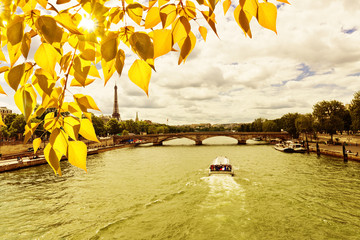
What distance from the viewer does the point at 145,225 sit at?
39.2 feet

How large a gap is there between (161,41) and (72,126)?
0.47 metres

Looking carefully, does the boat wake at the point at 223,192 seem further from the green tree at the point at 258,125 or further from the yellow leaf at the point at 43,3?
the green tree at the point at 258,125

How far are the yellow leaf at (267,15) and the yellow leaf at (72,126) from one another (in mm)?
746

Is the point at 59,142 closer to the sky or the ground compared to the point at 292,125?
closer to the ground

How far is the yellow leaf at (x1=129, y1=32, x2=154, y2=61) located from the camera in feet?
1.85

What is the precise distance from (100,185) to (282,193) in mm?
16300

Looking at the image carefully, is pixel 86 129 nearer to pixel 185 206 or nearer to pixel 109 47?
pixel 109 47

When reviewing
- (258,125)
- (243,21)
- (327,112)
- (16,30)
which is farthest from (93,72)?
(258,125)

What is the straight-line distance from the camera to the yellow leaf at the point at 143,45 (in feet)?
1.85

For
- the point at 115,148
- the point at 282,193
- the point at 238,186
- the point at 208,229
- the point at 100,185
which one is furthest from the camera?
the point at 115,148

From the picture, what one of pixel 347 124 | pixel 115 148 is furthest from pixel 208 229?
pixel 347 124

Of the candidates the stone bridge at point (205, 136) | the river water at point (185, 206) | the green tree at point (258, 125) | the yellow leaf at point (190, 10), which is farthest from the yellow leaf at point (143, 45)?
the green tree at point (258, 125)

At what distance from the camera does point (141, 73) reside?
68 cm

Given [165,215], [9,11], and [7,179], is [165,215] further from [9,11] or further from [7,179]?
[7,179]
